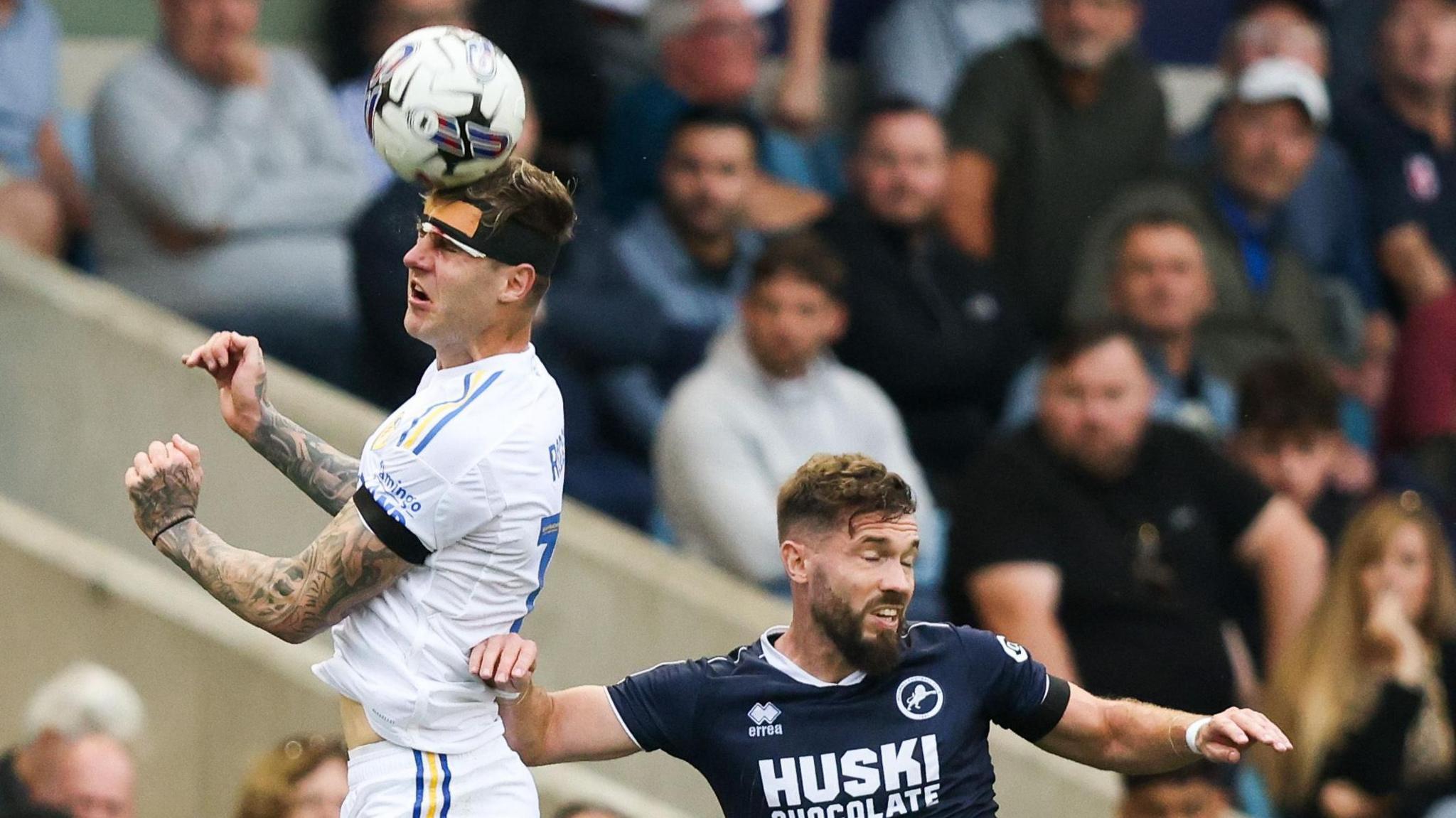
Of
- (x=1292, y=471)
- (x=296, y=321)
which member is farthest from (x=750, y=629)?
(x=1292, y=471)

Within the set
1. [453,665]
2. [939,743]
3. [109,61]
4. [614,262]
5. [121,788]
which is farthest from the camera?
[109,61]

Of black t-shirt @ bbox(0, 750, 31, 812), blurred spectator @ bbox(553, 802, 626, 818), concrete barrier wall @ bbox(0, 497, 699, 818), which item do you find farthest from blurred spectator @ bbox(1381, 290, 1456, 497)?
black t-shirt @ bbox(0, 750, 31, 812)

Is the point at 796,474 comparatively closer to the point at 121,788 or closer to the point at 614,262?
the point at 121,788

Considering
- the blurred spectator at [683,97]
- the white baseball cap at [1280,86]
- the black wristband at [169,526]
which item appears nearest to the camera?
the black wristband at [169,526]

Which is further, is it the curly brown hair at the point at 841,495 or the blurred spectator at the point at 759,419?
the blurred spectator at the point at 759,419

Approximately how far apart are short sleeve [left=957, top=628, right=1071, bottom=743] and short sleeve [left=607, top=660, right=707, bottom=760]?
596mm

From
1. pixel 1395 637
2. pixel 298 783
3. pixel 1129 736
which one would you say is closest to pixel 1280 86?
pixel 1395 637

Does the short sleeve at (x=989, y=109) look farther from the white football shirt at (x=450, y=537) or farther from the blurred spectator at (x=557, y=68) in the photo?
the white football shirt at (x=450, y=537)

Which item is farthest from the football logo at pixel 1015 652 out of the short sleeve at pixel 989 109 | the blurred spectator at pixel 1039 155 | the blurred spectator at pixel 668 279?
the short sleeve at pixel 989 109

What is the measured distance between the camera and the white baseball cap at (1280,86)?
10445 mm

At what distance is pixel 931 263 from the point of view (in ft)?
30.3

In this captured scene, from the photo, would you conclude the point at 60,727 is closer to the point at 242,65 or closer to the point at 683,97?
the point at 242,65

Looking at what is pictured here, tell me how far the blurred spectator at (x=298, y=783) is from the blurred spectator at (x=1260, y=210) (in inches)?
192

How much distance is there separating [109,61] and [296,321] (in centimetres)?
166
